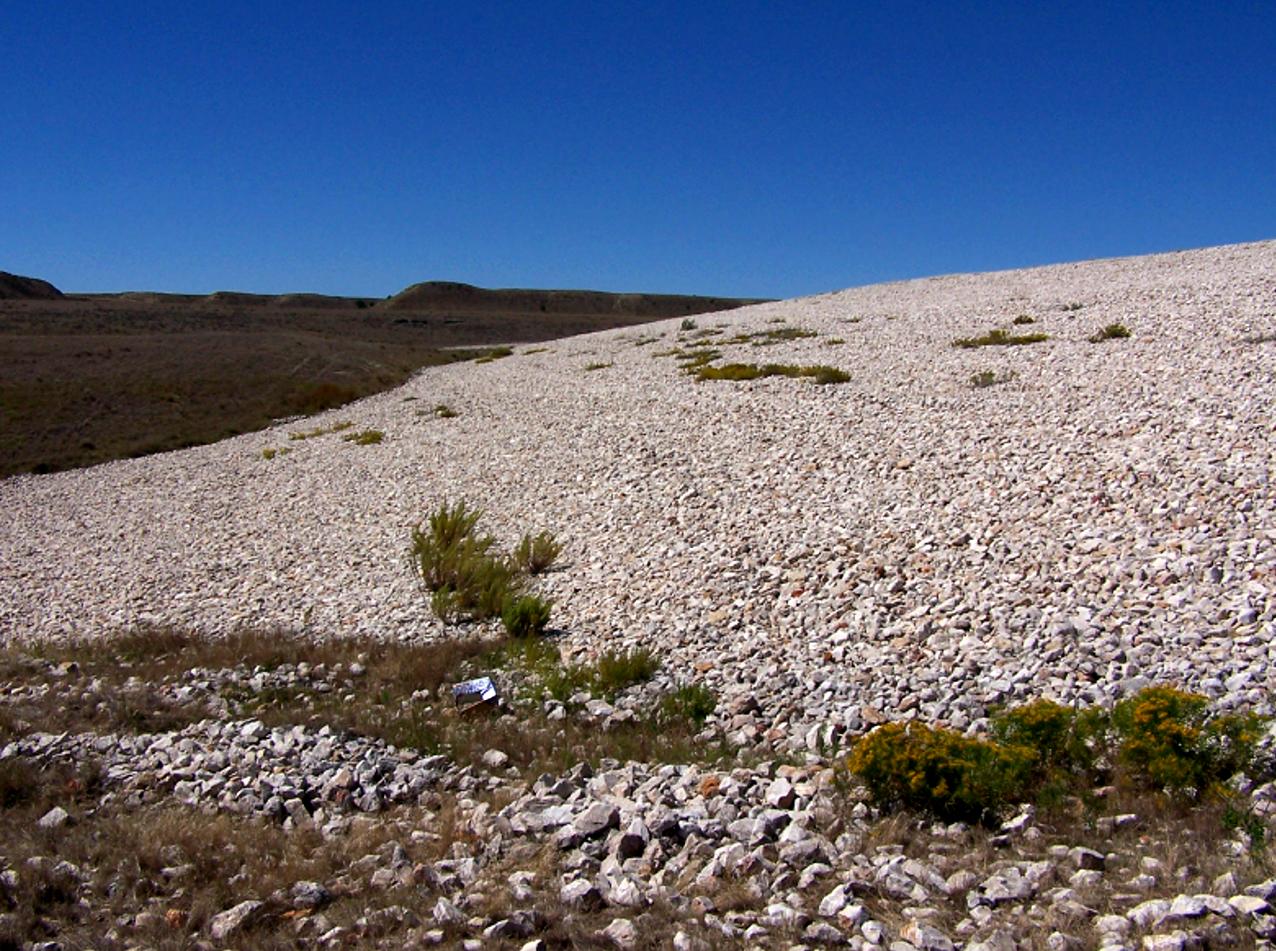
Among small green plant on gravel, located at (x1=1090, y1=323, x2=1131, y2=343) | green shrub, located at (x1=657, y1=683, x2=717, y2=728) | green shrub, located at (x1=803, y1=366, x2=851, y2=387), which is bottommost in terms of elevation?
green shrub, located at (x1=657, y1=683, x2=717, y2=728)

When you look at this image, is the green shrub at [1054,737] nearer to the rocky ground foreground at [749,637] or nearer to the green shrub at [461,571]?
the rocky ground foreground at [749,637]

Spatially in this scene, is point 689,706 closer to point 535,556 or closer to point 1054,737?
point 1054,737

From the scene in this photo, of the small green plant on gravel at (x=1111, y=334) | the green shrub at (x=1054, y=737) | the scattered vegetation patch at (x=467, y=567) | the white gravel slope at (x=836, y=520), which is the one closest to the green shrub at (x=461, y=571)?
the scattered vegetation patch at (x=467, y=567)

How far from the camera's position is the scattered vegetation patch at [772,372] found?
20.0m

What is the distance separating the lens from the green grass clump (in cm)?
2088

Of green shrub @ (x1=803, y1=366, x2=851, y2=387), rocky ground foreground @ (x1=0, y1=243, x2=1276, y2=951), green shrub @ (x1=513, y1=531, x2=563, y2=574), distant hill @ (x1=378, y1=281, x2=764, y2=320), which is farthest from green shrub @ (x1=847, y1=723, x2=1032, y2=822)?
distant hill @ (x1=378, y1=281, x2=764, y2=320)

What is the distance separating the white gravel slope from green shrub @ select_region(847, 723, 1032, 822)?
43.3 inches

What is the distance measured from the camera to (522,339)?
8494cm

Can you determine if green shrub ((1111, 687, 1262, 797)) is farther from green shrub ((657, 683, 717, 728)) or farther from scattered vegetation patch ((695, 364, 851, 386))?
scattered vegetation patch ((695, 364, 851, 386))

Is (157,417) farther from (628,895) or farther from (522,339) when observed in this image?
(522,339)

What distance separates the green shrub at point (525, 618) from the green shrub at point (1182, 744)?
5.72 metres

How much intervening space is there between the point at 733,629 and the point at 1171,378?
29.8 ft

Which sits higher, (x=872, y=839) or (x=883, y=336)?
(x=883, y=336)

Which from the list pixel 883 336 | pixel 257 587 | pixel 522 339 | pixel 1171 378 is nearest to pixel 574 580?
pixel 257 587
